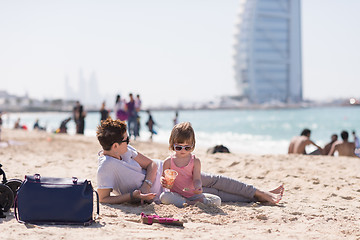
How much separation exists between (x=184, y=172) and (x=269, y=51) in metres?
116

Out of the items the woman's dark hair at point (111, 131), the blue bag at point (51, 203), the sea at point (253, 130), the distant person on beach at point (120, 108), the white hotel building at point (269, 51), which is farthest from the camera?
the white hotel building at point (269, 51)

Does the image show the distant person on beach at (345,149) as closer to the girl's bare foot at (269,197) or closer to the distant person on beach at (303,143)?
the distant person on beach at (303,143)

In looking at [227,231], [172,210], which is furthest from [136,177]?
[227,231]

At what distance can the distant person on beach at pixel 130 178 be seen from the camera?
3744mm

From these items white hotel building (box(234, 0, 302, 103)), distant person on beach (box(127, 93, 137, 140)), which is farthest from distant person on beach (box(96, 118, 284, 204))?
white hotel building (box(234, 0, 302, 103))

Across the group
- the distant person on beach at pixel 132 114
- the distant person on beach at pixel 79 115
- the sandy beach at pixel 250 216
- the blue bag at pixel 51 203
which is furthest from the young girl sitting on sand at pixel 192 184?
the distant person on beach at pixel 79 115

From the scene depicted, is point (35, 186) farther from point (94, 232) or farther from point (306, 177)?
point (306, 177)

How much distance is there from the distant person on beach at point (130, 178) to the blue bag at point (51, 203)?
2.11 feet

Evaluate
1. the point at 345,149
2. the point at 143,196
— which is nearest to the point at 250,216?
the point at 143,196

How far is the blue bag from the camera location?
309 cm

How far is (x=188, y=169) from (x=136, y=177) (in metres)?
0.47

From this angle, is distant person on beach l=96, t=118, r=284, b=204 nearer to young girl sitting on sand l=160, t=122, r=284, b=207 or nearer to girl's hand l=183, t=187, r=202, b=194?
young girl sitting on sand l=160, t=122, r=284, b=207

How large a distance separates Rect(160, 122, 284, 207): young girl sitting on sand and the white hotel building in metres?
111

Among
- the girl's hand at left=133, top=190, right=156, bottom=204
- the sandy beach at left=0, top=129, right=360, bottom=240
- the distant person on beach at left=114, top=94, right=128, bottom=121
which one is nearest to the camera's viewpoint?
the sandy beach at left=0, top=129, right=360, bottom=240
